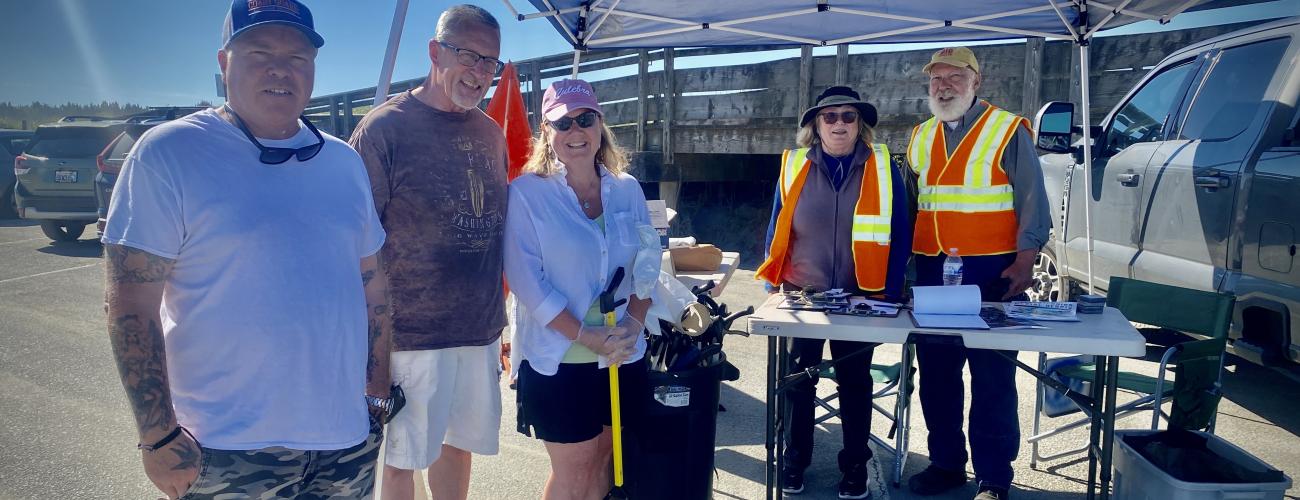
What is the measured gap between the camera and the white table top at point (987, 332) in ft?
8.22

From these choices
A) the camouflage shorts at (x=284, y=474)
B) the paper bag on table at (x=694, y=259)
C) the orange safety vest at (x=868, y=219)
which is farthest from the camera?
the paper bag on table at (x=694, y=259)

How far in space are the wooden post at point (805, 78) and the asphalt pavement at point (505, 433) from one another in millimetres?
3415

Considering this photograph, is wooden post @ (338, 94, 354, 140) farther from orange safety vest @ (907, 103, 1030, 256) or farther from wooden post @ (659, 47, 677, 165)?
orange safety vest @ (907, 103, 1030, 256)

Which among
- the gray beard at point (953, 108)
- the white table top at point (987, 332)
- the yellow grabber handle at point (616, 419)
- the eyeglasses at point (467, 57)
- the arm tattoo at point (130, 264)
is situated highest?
the eyeglasses at point (467, 57)

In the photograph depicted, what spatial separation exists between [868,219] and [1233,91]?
240 cm

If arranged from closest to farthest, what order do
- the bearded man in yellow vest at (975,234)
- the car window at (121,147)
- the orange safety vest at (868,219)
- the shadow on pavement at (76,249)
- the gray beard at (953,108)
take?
1. the bearded man in yellow vest at (975,234)
2. the orange safety vest at (868,219)
3. the gray beard at (953,108)
4. the car window at (121,147)
5. the shadow on pavement at (76,249)

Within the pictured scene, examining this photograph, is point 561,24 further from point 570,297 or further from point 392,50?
point 570,297

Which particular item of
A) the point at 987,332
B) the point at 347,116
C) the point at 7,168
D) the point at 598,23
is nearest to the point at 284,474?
the point at 987,332

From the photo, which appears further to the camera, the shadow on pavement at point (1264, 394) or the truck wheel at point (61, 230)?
the truck wheel at point (61, 230)

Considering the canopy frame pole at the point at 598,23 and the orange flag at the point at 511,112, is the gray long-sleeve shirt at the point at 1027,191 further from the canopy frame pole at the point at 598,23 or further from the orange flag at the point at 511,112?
the canopy frame pole at the point at 598,23

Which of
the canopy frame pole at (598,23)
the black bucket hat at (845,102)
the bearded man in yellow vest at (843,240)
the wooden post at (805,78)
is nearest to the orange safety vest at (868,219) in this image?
the bearded man in yellow vest at (843,240)

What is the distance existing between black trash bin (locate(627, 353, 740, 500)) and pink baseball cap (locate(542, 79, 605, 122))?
2.88 feet

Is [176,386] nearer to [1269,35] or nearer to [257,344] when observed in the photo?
[257,344]

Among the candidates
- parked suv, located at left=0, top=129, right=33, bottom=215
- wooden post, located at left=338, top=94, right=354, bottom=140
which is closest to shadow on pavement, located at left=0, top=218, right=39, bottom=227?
parked suv, located at left=0, top=129, right=33, bottom=215
